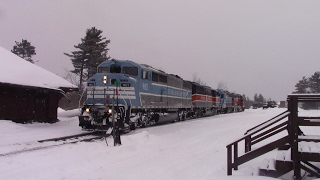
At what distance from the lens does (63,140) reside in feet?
39.3

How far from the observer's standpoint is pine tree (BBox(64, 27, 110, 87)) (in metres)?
37.2

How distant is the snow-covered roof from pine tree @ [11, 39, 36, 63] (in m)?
31.0

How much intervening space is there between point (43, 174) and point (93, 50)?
1260 inches

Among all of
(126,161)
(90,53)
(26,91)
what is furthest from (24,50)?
(126,161)

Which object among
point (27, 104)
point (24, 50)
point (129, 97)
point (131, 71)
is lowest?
point (27, 104)

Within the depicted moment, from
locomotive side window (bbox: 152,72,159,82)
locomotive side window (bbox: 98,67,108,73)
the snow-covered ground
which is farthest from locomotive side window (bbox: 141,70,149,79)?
the snow-covered ground

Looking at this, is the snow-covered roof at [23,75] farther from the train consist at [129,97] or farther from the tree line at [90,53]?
the tree line at [90,53]

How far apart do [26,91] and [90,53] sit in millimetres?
20985

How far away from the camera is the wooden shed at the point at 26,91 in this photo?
15.9 m

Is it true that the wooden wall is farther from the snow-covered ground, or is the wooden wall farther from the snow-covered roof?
the snow-covered ground

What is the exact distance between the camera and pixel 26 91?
17.6 m

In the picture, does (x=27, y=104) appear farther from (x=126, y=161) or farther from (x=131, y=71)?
(x=126, y=161)

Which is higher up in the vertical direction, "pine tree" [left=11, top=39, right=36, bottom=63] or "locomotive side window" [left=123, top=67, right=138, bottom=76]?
"pine tree" [left=11, top=39, right=36, bottom=63]

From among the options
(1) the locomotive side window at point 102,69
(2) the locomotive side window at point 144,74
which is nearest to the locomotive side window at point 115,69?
(1) the locomotive side window at point 102,69
